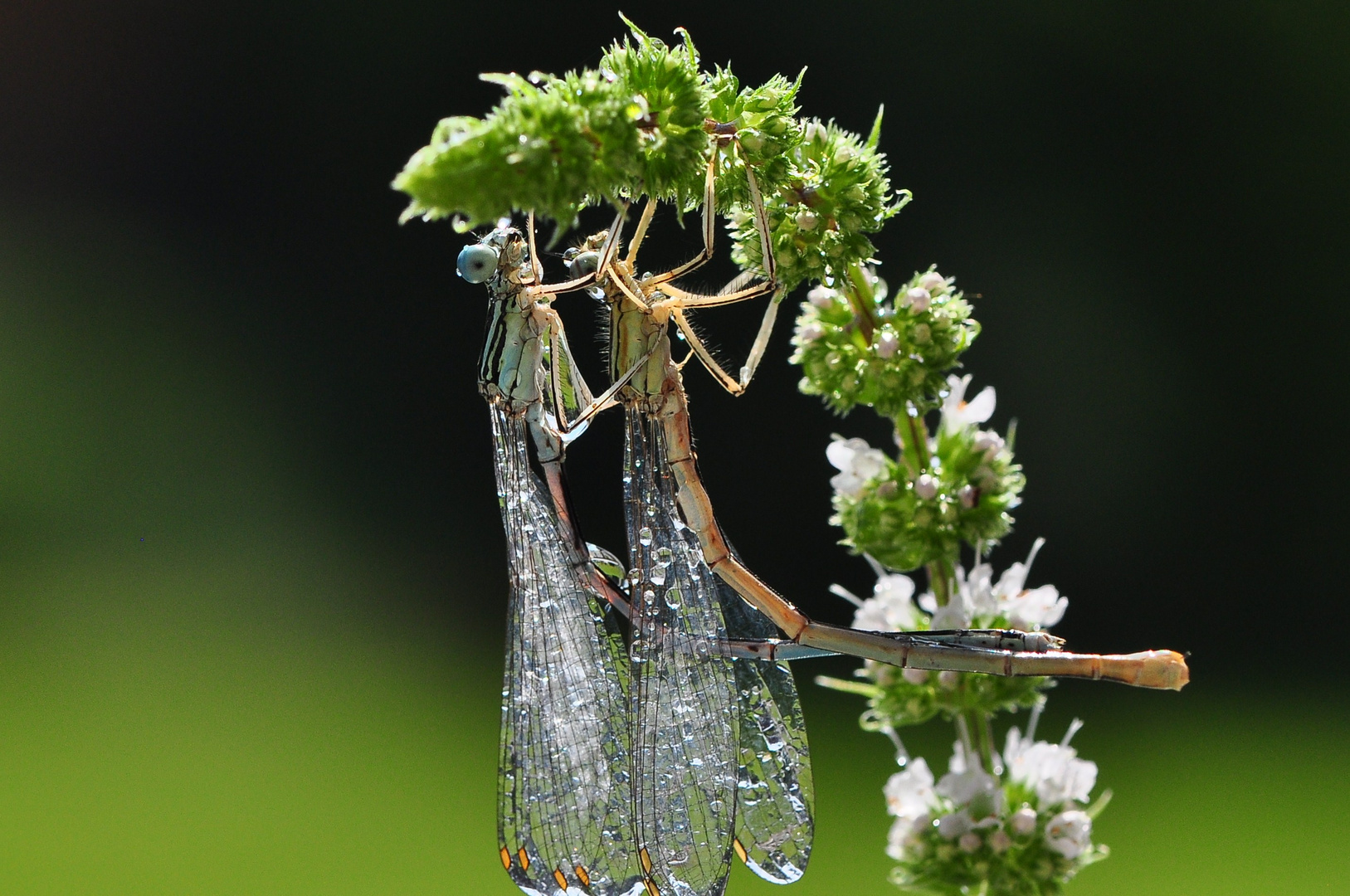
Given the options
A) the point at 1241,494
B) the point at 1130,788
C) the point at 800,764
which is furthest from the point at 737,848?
the point at 1241,494

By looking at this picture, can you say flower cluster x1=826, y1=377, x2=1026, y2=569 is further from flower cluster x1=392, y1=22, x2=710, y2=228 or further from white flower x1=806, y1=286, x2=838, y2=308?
flower cluster x1=392, y1=22, x2=710, y2=228

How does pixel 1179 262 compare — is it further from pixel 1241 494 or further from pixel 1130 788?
pixel 1130 788

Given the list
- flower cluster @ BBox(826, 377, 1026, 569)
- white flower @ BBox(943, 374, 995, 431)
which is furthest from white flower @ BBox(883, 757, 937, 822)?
white flower @ BBox(943, 374, 995, 431)

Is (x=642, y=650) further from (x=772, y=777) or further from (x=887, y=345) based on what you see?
(x=887, y=345)

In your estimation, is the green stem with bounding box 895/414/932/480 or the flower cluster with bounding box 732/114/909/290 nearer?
the flower cluster with bounding box 732/114/909/290

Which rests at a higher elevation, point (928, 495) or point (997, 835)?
point (928, 495)

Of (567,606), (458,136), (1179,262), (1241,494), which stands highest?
(1179,262)

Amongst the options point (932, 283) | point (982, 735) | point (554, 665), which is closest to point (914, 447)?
Answer: point (932, 283)
